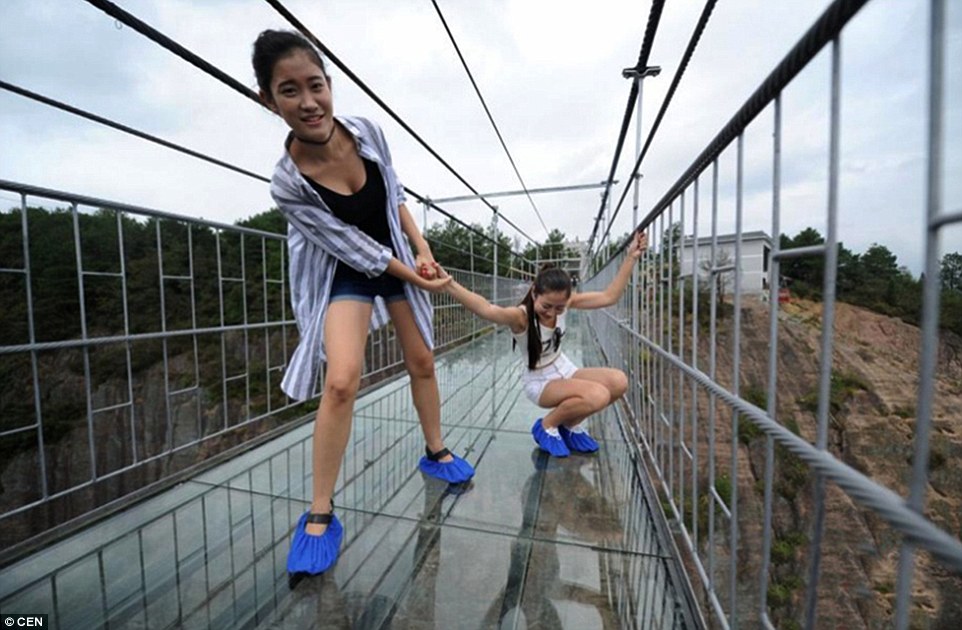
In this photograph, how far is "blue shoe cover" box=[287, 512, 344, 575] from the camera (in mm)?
1171

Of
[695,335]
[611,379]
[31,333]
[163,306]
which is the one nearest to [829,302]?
[695,335]

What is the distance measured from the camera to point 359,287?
147cm

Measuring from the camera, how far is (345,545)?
132 cm

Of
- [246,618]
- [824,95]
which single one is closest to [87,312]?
[246,618]

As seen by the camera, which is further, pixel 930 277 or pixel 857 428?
pixel 857 428

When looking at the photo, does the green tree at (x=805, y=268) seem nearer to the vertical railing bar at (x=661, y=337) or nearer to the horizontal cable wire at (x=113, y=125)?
the vertical railing bar at (x=661, y=337)

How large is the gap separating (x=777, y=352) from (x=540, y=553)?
90cm

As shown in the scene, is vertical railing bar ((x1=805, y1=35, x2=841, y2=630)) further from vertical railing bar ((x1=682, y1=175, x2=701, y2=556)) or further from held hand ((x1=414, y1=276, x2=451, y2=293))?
held hand ((x1=414, y1=276, x2=451, y2=293))

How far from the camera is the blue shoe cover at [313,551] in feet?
3.84

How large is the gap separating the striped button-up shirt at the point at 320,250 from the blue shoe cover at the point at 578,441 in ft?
2.66

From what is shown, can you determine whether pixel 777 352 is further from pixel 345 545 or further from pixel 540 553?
pixel 345 545

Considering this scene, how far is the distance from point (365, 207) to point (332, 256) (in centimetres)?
19

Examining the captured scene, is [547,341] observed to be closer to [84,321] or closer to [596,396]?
[596,396]

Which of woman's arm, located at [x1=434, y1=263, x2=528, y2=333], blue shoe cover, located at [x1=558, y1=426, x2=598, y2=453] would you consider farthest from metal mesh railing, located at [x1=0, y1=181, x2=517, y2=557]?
blue shoe cover, located at [x1=558, y1=426, x2=598, y2=453]
